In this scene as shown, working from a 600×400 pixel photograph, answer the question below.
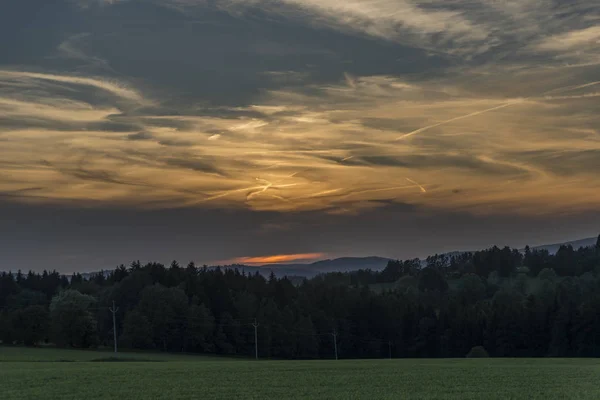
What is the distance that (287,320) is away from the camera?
15800cm

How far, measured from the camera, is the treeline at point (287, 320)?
140250mm

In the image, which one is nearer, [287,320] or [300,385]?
[300,385]

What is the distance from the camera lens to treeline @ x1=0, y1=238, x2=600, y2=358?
140250 mm

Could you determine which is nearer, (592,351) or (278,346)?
(592,351)

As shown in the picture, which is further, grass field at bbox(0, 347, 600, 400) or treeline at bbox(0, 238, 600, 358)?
treeline at bbox(0, 238, 600, 358)

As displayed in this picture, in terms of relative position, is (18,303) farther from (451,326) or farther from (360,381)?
(360,381)

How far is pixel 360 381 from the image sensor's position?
45938 mm

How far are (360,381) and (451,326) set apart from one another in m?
113

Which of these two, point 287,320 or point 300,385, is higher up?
point 300,385

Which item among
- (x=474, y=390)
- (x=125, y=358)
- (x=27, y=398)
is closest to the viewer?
(x=27, y=398)

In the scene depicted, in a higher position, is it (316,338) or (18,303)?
(18,303)

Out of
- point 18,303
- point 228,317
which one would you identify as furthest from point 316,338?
point 18,303

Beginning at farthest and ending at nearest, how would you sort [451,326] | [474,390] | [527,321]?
[451,326], [527,321], [474,390]

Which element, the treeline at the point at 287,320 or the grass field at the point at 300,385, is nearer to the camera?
the grass field at the point at 300,385
